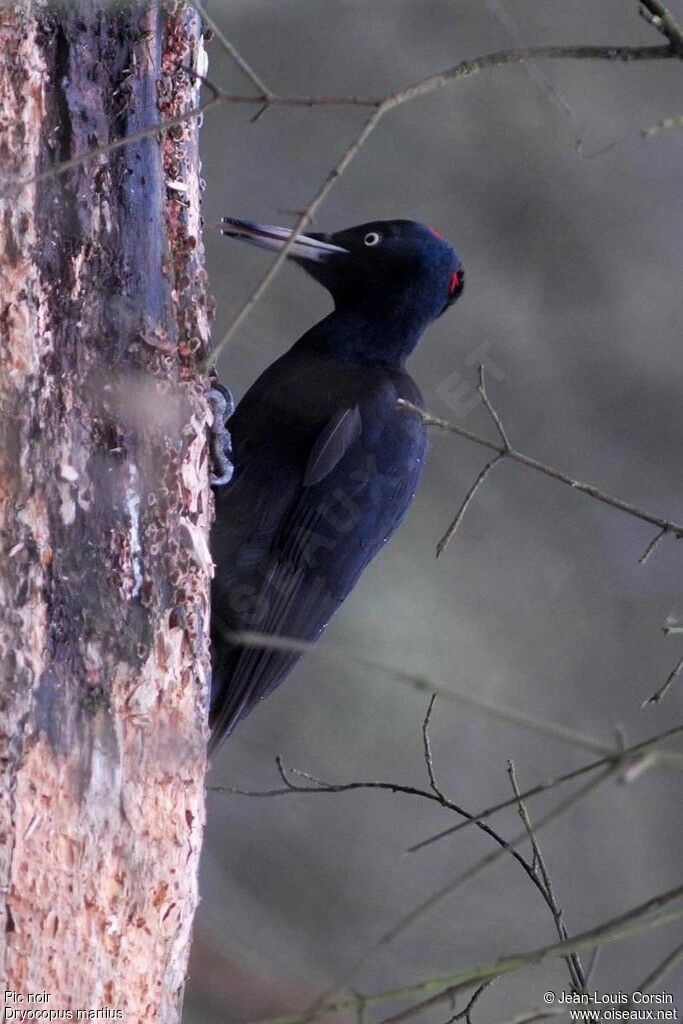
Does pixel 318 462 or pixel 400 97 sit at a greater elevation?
pixel 318 462

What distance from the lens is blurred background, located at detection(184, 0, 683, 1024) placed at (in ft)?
9.81

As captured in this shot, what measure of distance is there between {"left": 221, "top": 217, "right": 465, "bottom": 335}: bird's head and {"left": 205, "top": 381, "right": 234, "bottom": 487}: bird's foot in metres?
0.35

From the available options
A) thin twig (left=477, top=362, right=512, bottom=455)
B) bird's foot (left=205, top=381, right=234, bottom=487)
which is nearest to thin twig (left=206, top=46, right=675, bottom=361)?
thin twig (left=477, top=362, right=512, bottom=455)

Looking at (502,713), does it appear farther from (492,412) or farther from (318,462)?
(318,462)

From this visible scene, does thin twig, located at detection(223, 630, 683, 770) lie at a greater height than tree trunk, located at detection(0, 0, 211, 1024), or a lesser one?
lesser

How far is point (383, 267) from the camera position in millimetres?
1783

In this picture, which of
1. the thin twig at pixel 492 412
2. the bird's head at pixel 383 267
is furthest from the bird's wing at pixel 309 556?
the thin twig at pixel 492 412

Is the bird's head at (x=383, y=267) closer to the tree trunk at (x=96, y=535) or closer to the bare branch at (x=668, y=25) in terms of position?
the tree trunk at (x=96, y=535)

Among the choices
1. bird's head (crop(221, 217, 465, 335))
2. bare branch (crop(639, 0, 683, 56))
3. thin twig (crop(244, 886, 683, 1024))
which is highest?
bird's head (crop(221, 217, 465, 335))

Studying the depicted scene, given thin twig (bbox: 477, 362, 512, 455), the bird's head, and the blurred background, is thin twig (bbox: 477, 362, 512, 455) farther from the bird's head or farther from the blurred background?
the blurred background

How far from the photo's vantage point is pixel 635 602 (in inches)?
121

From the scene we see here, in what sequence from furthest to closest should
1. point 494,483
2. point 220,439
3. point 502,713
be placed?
point 494,483, point 220,439, point 502,713

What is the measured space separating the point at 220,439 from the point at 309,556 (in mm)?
216

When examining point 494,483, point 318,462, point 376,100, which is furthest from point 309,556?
point 494,483
